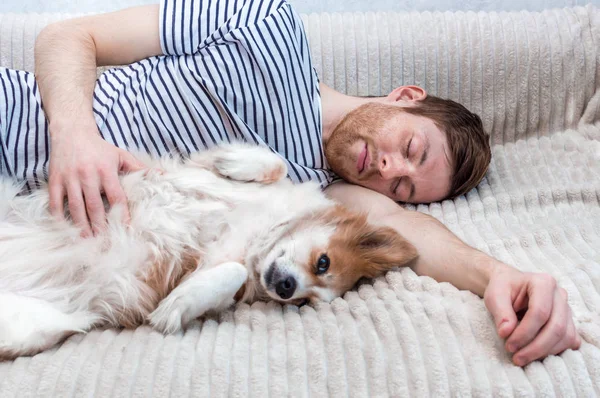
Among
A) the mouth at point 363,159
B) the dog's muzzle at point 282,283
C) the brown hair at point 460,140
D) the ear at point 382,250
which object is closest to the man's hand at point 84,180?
the dog's muzzle at point 282,283

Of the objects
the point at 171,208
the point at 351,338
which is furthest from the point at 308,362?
the point at 171,208

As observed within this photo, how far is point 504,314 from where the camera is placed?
1201mm

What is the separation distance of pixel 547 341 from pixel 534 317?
6 centimetres

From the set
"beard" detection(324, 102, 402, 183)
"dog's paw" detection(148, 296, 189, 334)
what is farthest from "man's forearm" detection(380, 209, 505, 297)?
"dog's paw" detection(148, 296, 189, 334)

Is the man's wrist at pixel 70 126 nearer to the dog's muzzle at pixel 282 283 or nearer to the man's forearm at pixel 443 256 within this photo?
the dog's muzzle at pixel 282 283

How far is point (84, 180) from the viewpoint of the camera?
1450 millimetres

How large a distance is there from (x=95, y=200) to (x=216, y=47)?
1.91 feet

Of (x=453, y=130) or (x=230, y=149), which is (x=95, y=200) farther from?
(x=453, y=130)

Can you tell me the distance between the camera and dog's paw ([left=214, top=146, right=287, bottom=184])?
1.53m

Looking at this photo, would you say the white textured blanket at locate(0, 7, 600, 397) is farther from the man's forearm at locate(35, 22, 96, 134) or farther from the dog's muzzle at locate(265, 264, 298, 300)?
the man's forearm at locate(35, 22, 96, 134)

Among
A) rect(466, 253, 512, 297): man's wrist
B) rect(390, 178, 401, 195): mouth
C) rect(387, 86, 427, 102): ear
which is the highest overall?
rect(387, 86, 427, 102): ear

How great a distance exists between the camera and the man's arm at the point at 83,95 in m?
1.46

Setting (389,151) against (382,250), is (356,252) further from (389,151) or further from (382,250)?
(389,151)

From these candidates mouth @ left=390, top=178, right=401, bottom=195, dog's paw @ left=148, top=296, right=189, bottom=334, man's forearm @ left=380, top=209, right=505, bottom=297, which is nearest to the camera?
dog's paw @ left=148, top=296, right=189, bottom=334
